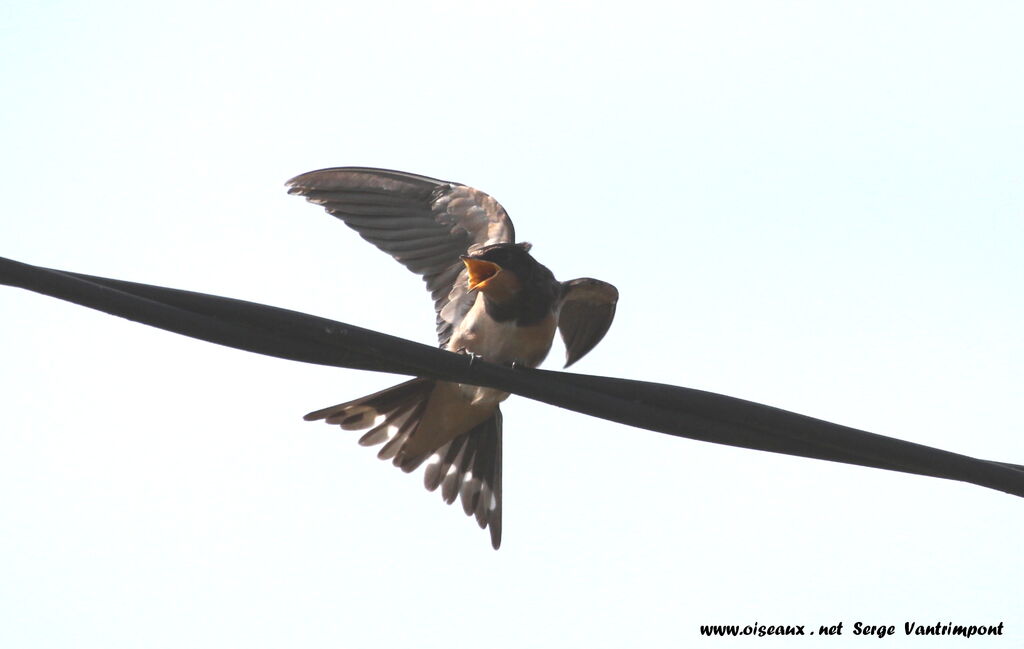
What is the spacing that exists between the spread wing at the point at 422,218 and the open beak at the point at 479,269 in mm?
691

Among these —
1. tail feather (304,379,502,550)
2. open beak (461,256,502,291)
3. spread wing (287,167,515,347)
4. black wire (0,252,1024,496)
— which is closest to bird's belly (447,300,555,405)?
open beak (461,256,502,291)

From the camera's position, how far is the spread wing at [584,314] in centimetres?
645

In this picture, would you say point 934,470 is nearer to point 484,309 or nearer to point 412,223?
point 484,309

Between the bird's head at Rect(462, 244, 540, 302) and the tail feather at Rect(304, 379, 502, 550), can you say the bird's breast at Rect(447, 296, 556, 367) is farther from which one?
the tail feather at Rect(304, 379, 502, 550)

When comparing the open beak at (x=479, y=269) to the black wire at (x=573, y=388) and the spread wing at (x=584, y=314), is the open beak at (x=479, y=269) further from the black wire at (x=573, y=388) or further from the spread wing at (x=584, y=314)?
the black wire at (x=573, y=388)

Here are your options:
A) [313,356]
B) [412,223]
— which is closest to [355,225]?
[412,223]

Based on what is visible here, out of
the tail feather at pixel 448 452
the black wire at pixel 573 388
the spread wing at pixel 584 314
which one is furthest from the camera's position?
the spread wing at pixel 584 314

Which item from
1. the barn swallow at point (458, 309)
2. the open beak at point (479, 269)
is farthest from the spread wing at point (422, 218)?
the open beak at point (479, 269)

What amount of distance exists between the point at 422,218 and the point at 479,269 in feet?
3.57

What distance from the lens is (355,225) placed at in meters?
6.60

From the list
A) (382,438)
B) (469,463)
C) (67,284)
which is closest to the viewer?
(67,284)

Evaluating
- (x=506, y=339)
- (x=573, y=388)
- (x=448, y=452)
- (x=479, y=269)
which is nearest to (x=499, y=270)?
(x=479, y=269)

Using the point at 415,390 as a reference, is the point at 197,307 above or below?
below

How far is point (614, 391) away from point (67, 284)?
63.4 inches
